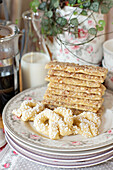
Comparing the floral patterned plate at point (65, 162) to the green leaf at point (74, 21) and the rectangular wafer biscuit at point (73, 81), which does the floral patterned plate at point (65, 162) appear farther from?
the green leaf at point (74, 21)

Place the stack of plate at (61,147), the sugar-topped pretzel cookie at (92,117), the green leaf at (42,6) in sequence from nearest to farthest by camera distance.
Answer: the stack of plate at (61,147), the sugar-topped pretzel cookie at (92,117), the green leaf at (42,6)

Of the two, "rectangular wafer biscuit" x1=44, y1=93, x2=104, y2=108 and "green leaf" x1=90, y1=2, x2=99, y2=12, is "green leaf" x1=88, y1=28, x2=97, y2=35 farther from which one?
"rectangular wafer biscuit" x1=44, y1=93, x2=104, y2=108

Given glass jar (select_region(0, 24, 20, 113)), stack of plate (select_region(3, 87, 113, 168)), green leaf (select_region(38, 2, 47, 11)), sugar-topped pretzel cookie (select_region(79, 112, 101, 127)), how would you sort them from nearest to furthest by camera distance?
stack of plate (select_region(3, 87, 113, 168))
sugar-topped pretzel cookie (select_region(79, 112, 101, 127))
glass jar (select_region(0, 24, 20, 113))
green leaf (select_region(38, 2, 47, 11))

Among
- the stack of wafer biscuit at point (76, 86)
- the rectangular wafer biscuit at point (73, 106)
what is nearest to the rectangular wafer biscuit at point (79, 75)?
the stack of wafer biscuit at point (76, 86)

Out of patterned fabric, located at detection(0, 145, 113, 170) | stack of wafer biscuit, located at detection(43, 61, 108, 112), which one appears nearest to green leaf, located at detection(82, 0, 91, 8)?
stack of wafer biscuit, located at detection(43, 61, 108, 112)

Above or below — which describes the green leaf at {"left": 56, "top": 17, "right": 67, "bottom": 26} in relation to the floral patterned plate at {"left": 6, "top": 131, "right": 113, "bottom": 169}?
above

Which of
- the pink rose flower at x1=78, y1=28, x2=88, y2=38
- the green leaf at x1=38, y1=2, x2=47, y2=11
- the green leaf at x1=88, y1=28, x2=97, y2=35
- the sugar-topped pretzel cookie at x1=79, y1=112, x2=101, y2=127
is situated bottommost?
the sugar-topped pretzel cookie at x1=79, y1=112, x2=101, y2=127
